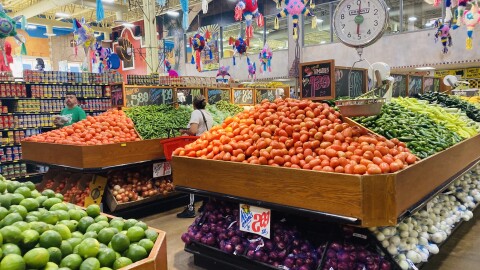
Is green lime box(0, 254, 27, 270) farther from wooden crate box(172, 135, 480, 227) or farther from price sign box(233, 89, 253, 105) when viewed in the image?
price sign box(233, 89, 253, 105)

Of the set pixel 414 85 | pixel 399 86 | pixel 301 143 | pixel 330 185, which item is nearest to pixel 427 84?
pixel 414 85

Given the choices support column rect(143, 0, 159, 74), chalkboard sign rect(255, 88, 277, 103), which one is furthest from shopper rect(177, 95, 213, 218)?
support column rect(143, 0, 159, 74)

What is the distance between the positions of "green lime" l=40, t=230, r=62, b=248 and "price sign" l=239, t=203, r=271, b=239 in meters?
1.71

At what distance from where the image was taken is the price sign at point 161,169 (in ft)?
18.0

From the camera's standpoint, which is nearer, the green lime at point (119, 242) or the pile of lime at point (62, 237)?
the pile of lime at point (62, 237)

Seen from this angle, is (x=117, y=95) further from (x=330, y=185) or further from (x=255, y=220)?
(x=330, y=185)

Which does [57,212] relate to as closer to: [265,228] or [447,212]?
[265,228]

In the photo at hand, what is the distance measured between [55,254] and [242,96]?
8.61 m

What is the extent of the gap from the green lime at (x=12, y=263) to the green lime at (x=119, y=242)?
1.28 ft

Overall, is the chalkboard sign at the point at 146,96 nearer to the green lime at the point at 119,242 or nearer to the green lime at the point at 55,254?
the green lime at the point at 119,242

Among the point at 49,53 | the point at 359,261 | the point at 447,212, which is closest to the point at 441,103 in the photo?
the point at 447,212

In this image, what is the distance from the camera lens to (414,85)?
25.7 ft

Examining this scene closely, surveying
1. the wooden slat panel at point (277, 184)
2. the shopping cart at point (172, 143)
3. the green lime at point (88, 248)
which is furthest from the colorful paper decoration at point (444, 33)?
the green lime at point (88, 248)

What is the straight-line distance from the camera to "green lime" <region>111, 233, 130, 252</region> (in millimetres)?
1761
